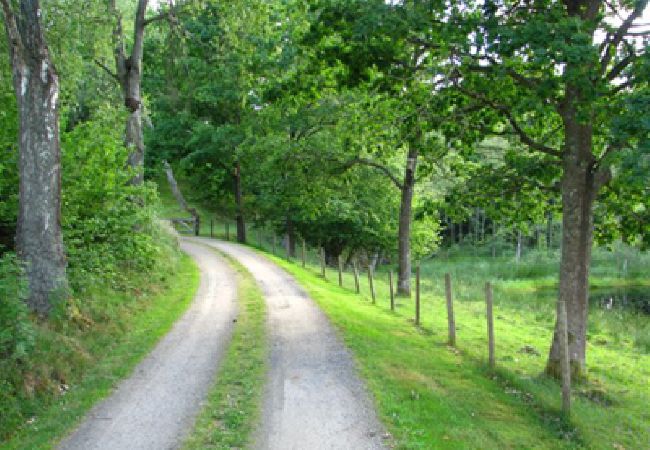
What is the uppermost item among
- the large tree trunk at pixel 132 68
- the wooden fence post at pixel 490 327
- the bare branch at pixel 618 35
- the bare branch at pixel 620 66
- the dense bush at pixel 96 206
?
the large tree trunk at pixel 132 68

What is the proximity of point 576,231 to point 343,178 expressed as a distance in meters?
12.1

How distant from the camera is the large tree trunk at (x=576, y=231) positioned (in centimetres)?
1097

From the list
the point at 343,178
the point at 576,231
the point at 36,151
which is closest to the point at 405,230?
the point at 343,178

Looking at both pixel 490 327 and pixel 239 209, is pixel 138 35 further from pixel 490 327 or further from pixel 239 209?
pixel 239 209

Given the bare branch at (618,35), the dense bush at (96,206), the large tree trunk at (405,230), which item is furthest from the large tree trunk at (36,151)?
the large tree trunk at (405,230)

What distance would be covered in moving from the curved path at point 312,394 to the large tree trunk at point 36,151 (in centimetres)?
495

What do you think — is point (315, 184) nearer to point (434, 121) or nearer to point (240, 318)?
point (240, 318)

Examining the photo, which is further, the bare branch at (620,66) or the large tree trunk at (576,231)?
the large tree trunk at (576,231)

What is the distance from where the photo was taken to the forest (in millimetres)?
8664

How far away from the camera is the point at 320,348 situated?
12086 millimetres

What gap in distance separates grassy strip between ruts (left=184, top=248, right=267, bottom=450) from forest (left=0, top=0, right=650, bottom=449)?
0.05 m

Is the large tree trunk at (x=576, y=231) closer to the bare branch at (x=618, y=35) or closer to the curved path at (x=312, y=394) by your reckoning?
the bare branch at (x=618, y=35)

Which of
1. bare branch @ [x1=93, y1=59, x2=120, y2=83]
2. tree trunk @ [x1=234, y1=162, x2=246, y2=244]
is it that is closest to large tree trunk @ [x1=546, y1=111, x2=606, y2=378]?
bare branch @ [x1=93, y1=59, x2=120, y2=83]

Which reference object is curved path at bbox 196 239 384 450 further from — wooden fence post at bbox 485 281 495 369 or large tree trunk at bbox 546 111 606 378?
large tree trunk at bbox 546 111 606 378
